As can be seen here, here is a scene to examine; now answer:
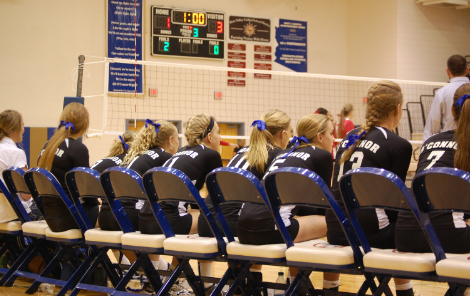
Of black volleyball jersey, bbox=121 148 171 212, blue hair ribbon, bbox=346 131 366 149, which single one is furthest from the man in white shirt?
black volleyball jersey, bbox=121 148 171 212

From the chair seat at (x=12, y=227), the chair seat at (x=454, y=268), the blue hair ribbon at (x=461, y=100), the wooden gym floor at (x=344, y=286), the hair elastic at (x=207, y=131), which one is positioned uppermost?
the blue hair ribbon at (x=461, y=100)

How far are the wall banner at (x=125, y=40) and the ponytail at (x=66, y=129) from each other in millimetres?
6022

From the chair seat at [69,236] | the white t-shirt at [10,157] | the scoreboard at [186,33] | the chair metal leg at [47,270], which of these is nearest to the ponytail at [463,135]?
the chair seat at [69,236]

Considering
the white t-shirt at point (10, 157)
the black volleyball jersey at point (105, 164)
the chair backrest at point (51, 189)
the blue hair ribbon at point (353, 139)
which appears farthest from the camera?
the white t-shirt at point (10, 157)

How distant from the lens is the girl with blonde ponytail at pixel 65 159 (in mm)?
3178

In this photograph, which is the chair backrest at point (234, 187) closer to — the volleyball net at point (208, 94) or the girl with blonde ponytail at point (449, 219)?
the girl with blonde ponytail at point (449, 219)

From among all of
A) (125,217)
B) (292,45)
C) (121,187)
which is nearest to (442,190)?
(121,187)

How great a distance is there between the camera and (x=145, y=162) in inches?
132

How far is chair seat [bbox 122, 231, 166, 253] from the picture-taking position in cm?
260

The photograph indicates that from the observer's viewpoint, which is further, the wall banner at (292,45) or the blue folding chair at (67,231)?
the wall banner at (292,45)

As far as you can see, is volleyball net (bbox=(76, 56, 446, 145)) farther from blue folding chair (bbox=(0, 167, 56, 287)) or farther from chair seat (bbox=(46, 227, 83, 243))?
chair seat (bbox=(46, 227, 83, 243))

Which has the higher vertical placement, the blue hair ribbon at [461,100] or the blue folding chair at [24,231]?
the blue hair ribbon at [461,100]

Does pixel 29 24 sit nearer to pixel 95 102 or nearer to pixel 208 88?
pixel 95 102

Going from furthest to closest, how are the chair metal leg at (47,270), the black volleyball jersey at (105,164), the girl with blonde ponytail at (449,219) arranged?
1. the black volleyball jersey at (105,164)
2. the chair metal leg at (47,270)
3. the girl with blonde ponytail at (449,219)
